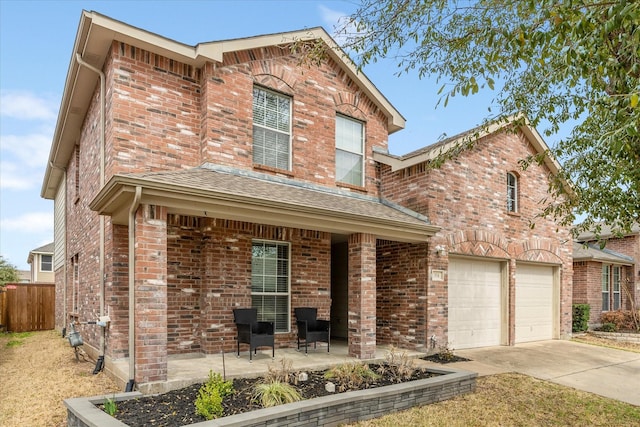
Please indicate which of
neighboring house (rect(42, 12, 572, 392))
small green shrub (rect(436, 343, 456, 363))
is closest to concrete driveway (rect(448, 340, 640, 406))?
small green shrub (rect(436, 343, 456, 363))

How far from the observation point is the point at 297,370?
717 cm

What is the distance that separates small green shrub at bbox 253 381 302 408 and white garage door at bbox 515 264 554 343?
361 inches

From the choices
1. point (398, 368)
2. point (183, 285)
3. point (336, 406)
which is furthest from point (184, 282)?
point (398, 368)

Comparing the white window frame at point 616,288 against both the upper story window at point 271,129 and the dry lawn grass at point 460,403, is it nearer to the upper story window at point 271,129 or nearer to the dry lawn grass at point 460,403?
the dry lawn grass at point 460,403

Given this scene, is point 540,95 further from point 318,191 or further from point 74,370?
point 74,370

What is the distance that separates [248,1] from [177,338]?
642 cm

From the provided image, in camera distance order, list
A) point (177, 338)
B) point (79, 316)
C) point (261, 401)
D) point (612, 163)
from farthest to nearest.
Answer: point (79, 316) < point (177, 338) < point (612, 163) < point (261, 401)

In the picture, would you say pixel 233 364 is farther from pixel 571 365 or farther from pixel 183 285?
pixel 571 365

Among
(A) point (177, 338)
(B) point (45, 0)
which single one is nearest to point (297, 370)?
(A) point (177, 338)

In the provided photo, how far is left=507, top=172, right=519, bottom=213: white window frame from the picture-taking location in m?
12.8

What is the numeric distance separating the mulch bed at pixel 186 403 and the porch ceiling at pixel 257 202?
2.62m

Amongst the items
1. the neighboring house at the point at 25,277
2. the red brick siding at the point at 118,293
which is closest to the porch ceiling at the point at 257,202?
the red brick siding at the point at 118,293

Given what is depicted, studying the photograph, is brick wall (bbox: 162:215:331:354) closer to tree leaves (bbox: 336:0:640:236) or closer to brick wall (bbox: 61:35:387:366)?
brick wall (bbox: 61:35:387:366)

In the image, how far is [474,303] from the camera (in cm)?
1139
